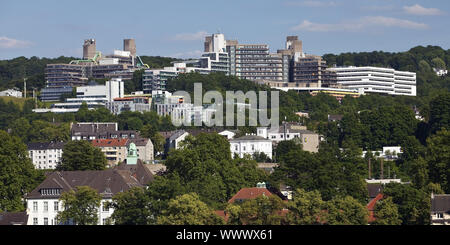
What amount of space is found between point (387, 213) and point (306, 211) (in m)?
6.50

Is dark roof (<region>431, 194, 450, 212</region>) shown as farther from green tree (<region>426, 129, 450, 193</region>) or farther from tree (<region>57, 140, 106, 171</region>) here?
tree (<region>57, 140, 106, 171</region>)

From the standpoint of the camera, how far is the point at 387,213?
6200 centimetres

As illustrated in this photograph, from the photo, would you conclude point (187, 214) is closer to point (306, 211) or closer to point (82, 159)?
point (306, 211)

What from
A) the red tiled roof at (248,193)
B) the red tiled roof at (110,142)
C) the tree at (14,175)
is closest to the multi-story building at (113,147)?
the red tiled roof at (110,142)

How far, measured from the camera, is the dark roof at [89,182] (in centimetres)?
7719

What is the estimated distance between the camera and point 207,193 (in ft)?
239

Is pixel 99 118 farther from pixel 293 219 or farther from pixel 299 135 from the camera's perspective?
pixel 293 219

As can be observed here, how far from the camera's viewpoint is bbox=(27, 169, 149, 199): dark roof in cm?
7719

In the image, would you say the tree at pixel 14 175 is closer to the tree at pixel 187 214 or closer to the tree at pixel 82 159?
the tree at pixel 82 159

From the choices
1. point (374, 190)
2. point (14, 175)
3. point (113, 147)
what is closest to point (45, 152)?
point (113, 147)

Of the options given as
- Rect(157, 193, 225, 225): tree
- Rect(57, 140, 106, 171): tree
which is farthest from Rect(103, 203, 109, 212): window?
Rect(57, 140, 106, 171): tree

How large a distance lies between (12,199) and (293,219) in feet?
105

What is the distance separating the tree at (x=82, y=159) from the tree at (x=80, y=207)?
34.0 metres
